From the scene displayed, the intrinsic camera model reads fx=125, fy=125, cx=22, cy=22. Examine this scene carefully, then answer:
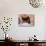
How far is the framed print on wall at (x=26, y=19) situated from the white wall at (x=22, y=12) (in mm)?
80

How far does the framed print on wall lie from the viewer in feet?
10.9

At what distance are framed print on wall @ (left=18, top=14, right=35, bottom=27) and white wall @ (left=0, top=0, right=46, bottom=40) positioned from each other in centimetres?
8

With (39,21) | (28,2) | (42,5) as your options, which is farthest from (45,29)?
(28,2)

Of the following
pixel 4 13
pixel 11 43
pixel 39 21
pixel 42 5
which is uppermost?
pixel 42 5

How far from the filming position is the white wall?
3311 millimetres

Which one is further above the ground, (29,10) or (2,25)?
(29,10)

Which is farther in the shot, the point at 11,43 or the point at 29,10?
the point at 29,10

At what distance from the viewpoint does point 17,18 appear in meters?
3.34

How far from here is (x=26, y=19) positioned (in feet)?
11.0

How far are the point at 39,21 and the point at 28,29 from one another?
1.19 feet

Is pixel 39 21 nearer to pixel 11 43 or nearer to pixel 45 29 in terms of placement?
pixel 45 29

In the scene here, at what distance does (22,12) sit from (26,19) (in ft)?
0.71

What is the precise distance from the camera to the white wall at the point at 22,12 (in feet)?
10.9

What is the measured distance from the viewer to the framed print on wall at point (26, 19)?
131 inches
